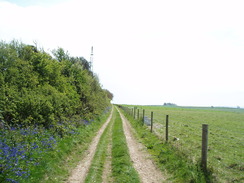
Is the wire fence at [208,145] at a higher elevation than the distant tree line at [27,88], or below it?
below

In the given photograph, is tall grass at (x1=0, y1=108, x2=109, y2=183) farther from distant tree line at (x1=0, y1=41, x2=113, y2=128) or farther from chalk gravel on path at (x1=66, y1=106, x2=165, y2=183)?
distant tree line at (x1=0, y1=41, x2=113, y2=128)

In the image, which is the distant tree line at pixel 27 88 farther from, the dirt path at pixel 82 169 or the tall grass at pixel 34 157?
the dirt path at pixel 82 169

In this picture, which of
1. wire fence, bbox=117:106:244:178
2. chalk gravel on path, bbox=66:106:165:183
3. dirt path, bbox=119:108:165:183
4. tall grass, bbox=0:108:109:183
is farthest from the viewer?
wire fence, bbox=117:106:244:178

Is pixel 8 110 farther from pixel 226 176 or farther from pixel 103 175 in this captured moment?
pixel 226 176

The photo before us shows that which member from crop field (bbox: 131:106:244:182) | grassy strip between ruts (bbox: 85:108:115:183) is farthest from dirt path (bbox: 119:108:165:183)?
crop field (bbox: 131:106:244:182)

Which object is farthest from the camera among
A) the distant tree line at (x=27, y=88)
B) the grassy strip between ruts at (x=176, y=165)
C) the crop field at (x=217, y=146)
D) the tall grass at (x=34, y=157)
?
the distant tree line at (x=27, y=88)

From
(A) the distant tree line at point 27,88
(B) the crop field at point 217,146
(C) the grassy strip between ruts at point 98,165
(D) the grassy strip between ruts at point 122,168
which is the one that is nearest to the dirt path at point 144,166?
(D) the grassy strip between ruts at point 122,168

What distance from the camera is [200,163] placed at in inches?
302

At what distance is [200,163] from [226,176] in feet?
3.34

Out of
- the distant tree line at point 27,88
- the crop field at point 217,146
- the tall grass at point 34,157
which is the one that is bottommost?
the crop field at point 217,146

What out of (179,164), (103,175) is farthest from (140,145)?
(103,175)

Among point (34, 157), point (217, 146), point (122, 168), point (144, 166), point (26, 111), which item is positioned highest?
point (26, 111)

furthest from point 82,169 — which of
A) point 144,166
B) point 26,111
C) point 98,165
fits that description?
point 26,111

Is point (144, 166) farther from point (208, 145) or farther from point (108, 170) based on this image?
point (208, 145)
